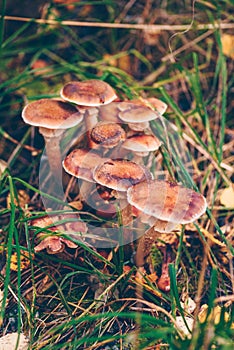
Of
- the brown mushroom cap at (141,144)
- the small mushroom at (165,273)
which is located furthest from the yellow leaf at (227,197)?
the brown mushroom cap at (141,144)

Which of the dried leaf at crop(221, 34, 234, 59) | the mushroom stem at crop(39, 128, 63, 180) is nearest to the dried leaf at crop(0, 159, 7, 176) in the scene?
the mushroom stem at crop(39, 128, 63, 180)

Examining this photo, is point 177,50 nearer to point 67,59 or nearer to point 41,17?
point 67,59

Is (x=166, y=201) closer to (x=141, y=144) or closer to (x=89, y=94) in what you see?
(x=141, y=144)

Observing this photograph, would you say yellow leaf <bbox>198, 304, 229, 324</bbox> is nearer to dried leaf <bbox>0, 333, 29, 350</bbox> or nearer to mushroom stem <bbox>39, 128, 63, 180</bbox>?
dried leaf <bbox>0, 333, 29, 350</bbox>

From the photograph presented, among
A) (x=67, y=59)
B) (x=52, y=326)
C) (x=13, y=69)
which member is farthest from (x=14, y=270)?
(x=67, y=59)

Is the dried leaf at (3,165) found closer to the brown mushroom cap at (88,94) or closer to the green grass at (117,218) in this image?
the green grass at (117,218)

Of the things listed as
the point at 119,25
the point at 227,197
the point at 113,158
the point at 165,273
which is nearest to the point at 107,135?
the point at 113,158
